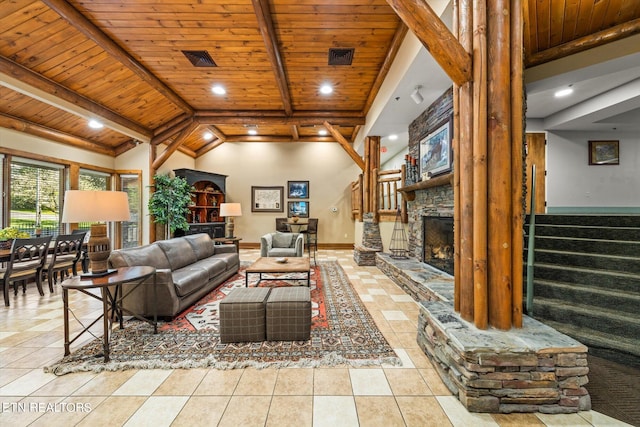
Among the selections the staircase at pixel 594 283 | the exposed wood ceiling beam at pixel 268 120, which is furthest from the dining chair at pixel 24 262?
the staircase at pixel 594 283

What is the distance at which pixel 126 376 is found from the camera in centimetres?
190

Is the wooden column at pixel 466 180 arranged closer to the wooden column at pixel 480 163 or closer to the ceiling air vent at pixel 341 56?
the wooden column at pixel 480 163

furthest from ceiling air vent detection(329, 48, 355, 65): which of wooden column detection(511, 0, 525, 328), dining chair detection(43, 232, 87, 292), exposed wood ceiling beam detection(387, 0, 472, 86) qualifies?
dining chair detection(43, 232, 87, 292)

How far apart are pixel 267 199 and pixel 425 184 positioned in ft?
18.9

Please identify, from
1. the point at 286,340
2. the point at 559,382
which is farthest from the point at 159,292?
the point at 559,382

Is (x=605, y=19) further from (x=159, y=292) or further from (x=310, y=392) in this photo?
(x=159, y=292)

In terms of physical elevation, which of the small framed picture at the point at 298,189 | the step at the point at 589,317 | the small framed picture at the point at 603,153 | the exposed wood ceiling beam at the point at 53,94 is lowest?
the step at the point at 589,317

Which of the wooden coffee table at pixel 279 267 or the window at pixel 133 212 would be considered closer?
the wooden coffee table at pixel 279 267

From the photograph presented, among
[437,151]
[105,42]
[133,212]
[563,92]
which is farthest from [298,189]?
[563,92]

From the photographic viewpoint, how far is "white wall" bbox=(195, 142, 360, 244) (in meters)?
8.40

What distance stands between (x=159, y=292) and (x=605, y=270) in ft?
15.3

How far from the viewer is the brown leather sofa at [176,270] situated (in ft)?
8.99

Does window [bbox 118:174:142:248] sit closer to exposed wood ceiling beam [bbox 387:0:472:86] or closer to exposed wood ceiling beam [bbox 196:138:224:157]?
exposed wood ceiling beam [bbox 196:138:224:157]

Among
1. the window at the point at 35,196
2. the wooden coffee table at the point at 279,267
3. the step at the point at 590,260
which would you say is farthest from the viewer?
the window at the point at 35,196
